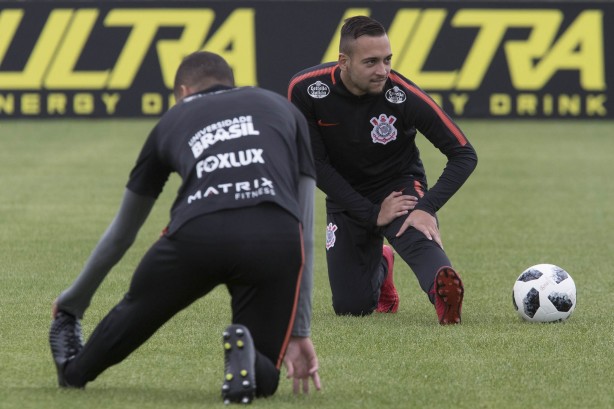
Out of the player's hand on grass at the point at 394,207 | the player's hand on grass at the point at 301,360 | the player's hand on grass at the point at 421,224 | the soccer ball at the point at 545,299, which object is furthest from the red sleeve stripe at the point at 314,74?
the player's hand on grass at the point at 301,360

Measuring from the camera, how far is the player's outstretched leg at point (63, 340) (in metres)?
6.40

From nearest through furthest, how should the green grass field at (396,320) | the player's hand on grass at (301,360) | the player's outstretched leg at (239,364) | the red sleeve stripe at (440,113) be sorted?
the player's outstretched leg at (239,364)
the player's hand on grass at (301,360)
the green grass field at (396,320)
the red sleeve stripe at (440,113)

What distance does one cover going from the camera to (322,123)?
9227 millimetres

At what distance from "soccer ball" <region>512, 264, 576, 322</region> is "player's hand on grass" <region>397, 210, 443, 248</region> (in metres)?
0.64

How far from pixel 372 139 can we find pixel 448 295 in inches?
51.3

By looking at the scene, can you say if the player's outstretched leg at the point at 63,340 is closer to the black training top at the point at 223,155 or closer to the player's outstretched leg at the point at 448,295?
the black training top at the point at 223,155

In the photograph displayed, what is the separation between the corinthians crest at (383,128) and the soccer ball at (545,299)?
1320 millimetres

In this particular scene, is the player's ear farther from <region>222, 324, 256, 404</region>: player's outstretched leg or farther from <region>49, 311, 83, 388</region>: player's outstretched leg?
<region>222, 324, 256, 404</region>: player's outstretched leg

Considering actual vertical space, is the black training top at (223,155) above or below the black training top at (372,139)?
below

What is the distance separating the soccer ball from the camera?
28.8 ft

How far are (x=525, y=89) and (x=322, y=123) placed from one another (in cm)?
1995

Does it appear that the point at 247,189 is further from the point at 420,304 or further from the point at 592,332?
the point at 420,304

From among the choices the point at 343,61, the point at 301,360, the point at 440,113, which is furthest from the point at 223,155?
the point at 440,113

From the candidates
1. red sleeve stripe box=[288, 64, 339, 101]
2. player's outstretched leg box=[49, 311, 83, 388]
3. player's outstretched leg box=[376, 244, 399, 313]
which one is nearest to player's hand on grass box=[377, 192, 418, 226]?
player's outstretched leg box=[376, 244, 399, 313]
